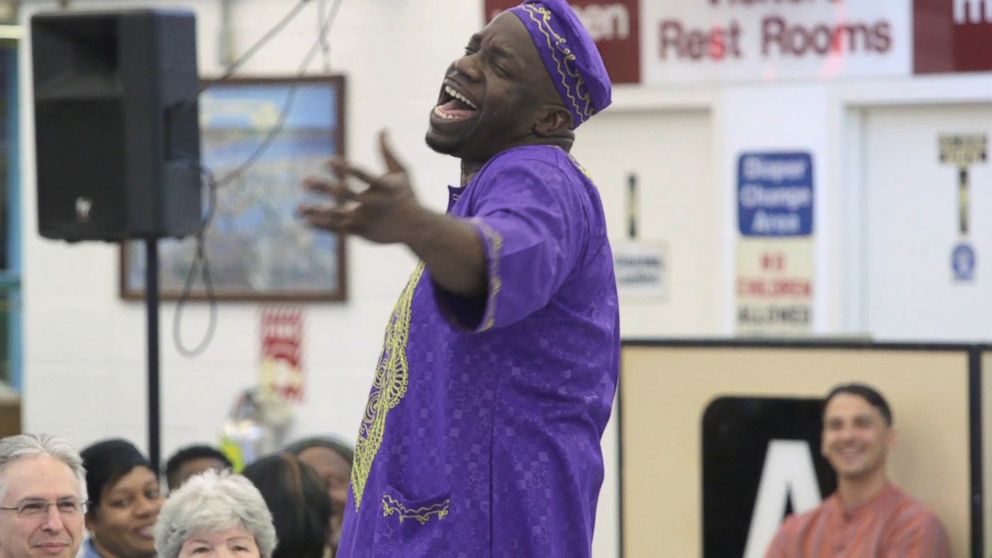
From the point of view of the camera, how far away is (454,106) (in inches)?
88.6

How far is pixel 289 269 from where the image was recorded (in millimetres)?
8141

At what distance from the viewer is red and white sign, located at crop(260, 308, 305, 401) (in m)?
8.06

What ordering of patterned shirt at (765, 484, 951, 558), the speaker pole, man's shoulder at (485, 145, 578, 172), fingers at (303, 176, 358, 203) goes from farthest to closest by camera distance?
the speaker pole, patterned shirt at (765, 484, 951, 558), man's shoulder at (485, 145, 578, 172), fingers at (303, 176, 358, 203)

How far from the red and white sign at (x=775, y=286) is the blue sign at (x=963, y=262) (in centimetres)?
55

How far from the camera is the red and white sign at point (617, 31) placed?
7.52 metres

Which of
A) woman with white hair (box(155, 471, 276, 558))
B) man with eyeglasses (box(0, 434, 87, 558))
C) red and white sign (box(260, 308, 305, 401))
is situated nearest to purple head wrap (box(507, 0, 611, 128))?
woman with white hair (box(155, 471, 276, 558))

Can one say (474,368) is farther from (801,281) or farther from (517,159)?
(801,281)

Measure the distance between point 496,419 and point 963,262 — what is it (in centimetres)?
533

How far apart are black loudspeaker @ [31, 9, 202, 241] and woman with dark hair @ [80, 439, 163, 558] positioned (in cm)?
92

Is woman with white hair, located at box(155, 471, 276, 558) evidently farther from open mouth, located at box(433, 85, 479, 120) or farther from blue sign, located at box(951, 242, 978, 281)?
blue sign, located at box(951, 242, 978, 281)

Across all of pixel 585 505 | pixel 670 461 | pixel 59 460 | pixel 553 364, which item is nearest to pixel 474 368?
pixel 553 364

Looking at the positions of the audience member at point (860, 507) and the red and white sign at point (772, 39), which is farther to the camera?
the red and white sign at point (772, 39)

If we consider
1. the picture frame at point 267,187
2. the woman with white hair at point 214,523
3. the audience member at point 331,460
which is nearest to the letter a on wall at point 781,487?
the audience member at point 331,460

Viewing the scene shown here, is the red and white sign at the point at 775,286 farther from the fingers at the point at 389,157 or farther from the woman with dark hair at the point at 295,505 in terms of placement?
the fingers at the point at 389,157
